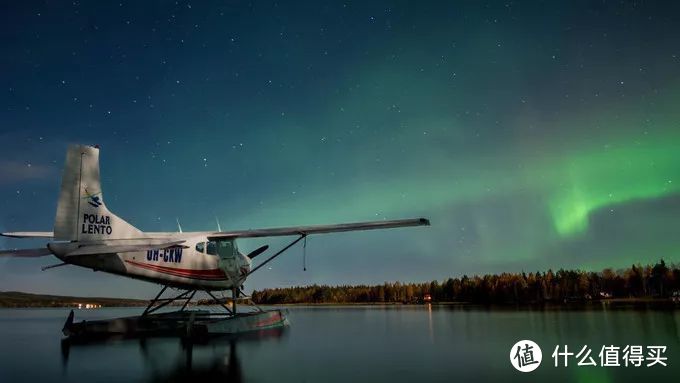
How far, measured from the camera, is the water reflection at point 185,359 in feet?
34.3

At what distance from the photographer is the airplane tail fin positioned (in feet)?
53.7

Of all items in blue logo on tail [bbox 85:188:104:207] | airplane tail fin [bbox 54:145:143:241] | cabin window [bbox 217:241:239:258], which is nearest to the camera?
airplane tail fin [bbox 54:145:143:241]

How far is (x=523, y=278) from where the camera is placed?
159 meters

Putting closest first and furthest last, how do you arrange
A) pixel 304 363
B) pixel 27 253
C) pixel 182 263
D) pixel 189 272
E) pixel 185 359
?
pixel 304 363 → pixel 185 359 → pixel 27 253 → pixel 182 263 → pixel 189 272

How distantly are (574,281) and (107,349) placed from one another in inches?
6330

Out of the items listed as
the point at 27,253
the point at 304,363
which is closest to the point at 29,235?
the point at 27,253

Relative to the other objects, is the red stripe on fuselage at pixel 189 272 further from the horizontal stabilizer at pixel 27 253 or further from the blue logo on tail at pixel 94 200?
the horizontal stabilizer at pixel 27 253

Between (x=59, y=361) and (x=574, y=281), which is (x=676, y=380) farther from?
(x=574, y=281)

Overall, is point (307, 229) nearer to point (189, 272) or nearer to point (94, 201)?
point (189, 272)

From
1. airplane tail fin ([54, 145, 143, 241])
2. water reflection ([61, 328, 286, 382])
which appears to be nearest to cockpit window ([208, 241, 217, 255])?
water reflection ([61, 328, 286, 382])

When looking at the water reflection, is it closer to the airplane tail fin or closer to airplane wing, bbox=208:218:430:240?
the airplane tail fin

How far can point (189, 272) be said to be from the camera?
68.2ft

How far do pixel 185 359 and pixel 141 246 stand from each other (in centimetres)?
521

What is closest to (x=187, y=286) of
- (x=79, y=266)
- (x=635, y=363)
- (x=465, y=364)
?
(x=79, y=266)
